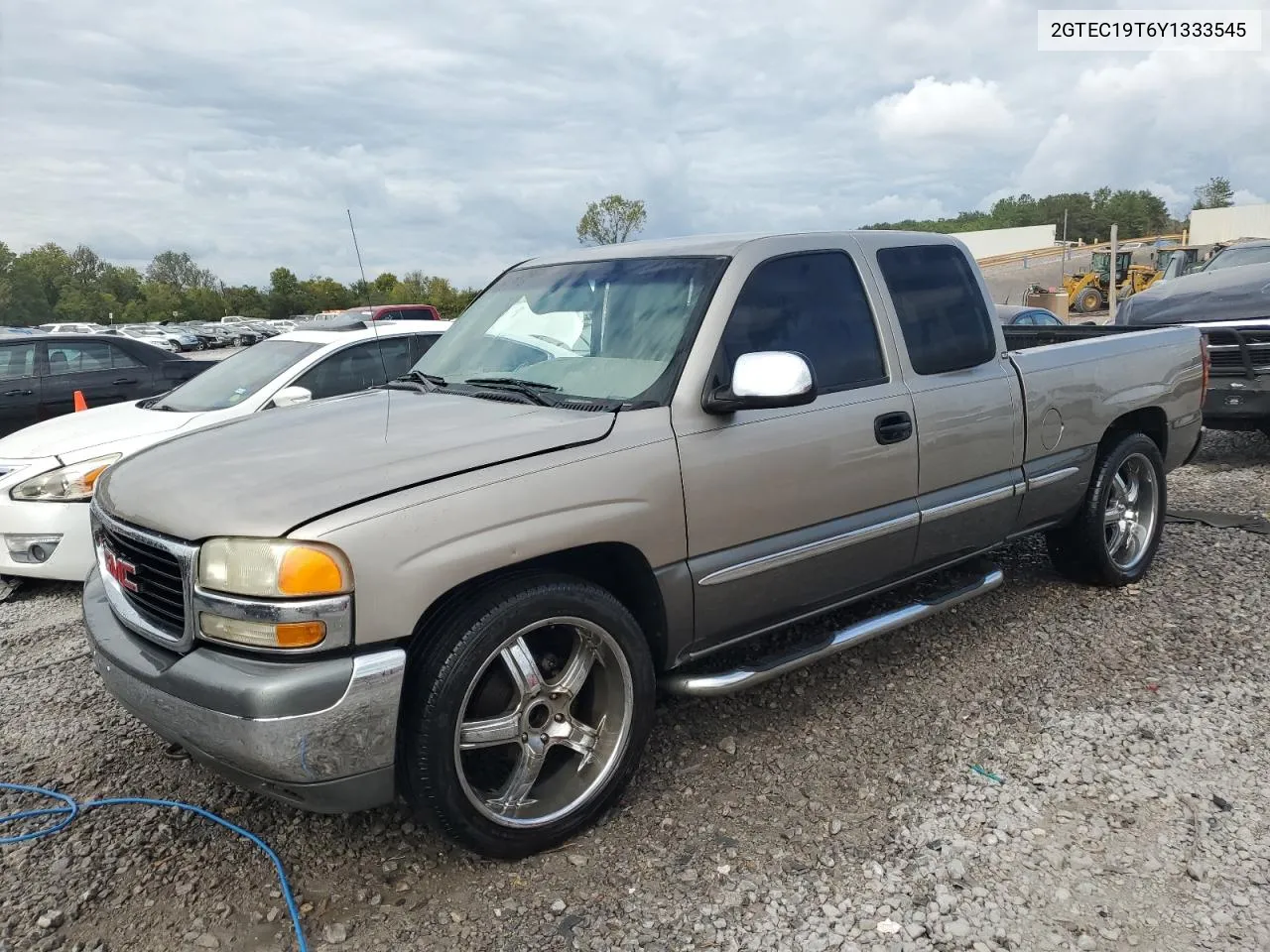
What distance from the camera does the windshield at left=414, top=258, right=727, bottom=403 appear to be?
10.7 feet

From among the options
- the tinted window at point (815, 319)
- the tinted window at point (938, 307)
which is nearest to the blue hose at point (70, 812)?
the tinted window at point (815, 319)

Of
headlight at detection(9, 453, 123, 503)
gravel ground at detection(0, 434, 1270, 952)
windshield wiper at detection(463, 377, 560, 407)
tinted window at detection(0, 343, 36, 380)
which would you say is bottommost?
gravel ground at detection(0, 434, 1270, 952)

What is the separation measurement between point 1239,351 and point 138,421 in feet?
27.2

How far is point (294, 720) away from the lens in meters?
2.33

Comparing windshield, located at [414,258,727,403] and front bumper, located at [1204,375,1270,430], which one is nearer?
windshield, located at [414,258,727,403]

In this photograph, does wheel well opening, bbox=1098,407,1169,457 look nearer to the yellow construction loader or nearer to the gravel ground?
the gravel ground

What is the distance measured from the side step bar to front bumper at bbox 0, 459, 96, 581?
3678mm

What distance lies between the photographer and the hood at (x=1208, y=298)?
8.07 metres

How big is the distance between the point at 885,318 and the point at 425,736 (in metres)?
2.41

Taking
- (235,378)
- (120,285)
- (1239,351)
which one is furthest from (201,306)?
(1239,351)

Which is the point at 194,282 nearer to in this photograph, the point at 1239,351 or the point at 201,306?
the point at 201,306

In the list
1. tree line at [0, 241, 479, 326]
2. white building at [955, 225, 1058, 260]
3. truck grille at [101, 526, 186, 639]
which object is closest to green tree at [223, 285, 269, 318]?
tree line at [0, 241, 479, 326]

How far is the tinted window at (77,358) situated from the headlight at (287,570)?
7.43 m

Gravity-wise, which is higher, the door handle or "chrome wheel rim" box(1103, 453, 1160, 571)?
the door handle
